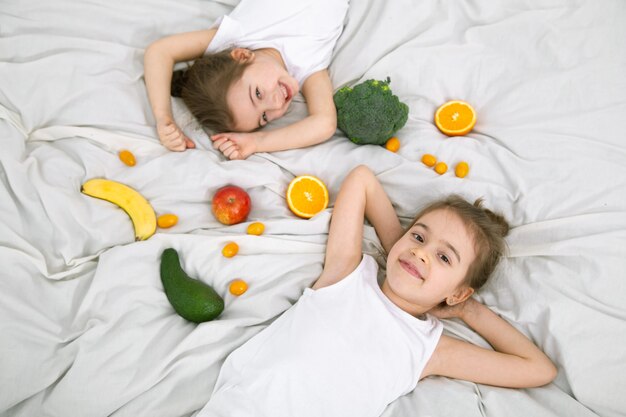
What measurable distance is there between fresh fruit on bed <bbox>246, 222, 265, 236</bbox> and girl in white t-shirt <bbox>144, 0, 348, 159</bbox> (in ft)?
1.10

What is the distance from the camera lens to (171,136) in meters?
1.81

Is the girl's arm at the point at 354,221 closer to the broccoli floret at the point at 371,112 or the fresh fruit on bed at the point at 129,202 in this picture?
the broccoli floret at the point at 371,112

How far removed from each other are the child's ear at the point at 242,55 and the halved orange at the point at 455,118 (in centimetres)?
79

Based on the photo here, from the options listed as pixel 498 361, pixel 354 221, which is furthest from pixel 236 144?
pixel 498 361

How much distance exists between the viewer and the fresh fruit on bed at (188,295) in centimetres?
144

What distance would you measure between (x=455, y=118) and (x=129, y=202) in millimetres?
1257

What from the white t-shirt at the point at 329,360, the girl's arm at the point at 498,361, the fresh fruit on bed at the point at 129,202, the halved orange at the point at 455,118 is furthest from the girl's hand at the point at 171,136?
the girl's arm at the point at 498,361

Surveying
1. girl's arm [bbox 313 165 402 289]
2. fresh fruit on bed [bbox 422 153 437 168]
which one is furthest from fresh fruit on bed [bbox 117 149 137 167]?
fresh fruit on bed [bbox 422 153 437 168]

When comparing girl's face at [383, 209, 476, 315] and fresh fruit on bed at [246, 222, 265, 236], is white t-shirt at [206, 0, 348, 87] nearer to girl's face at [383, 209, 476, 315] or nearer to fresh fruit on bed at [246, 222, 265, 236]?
fresh fruit on bed at [246, 222, 265, 236]

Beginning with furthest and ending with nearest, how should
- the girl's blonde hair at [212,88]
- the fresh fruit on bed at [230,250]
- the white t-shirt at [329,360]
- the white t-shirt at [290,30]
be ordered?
the white t-shirt at [290,30]
the girl's blonde hair at [212,88]
the fresh fruit on bed at [230,250]
the white t-shirt at [329,360]

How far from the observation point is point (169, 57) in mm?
1946

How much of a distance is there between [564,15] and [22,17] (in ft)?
7.05

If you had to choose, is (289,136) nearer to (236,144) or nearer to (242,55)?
(236,144)

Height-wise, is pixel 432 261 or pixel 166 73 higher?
pixel 166 73
